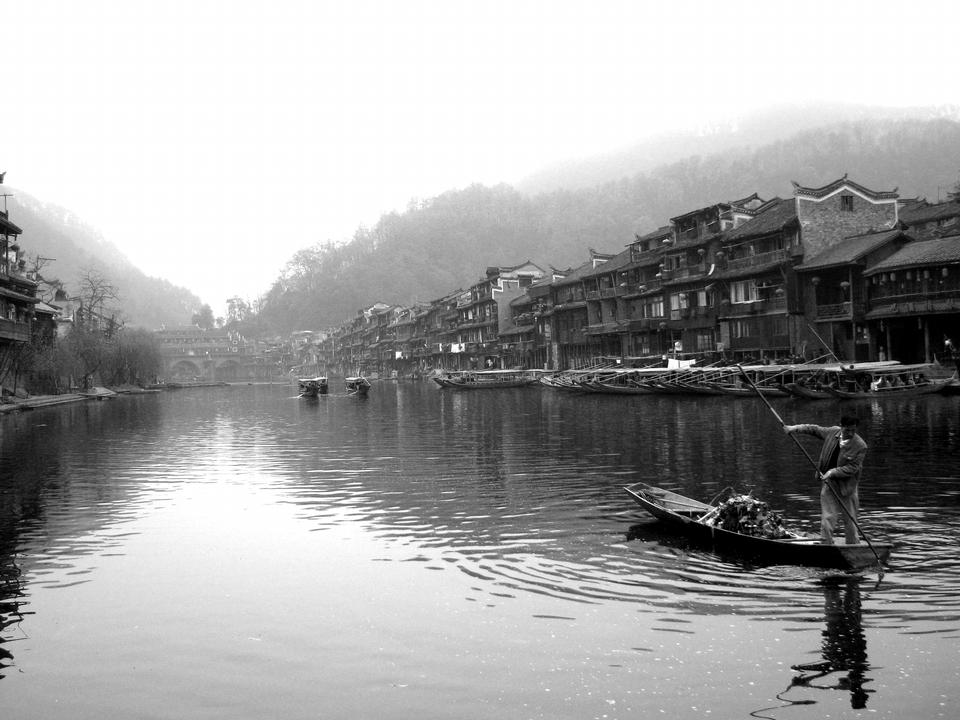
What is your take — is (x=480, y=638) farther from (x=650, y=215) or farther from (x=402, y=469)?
(x=650, y=215)

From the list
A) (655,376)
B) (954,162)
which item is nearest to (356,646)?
(655,376)

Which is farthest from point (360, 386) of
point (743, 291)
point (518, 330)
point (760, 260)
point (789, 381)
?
point (789, 381)

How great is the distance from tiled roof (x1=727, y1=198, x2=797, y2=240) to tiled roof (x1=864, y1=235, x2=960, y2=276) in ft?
27.4

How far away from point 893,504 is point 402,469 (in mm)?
13843

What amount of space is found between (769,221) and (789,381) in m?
14.4

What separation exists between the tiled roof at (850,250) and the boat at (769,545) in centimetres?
4327

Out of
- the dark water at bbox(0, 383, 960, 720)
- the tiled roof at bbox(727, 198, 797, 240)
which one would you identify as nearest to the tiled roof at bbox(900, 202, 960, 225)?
the tiled roof at bbox(727, 198, 797, 240)

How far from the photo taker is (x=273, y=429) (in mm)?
42406

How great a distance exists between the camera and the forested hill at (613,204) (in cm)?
13550

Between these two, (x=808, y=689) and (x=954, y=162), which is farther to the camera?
(x=954, y=162)

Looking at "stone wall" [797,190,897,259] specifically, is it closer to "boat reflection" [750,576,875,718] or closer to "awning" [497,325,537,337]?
"awning" [497,325,537,337]

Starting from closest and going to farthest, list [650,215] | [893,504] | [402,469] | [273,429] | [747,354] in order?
[893,504]
[402,469]
[273,429]
[747,354]
[650,215]

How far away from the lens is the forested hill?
135500mm

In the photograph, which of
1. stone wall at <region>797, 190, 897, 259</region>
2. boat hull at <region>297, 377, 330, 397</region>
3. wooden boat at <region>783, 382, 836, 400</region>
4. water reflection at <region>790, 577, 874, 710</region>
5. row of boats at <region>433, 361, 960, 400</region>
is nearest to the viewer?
water reflection at <region>790, 577, 874, 710</region>
